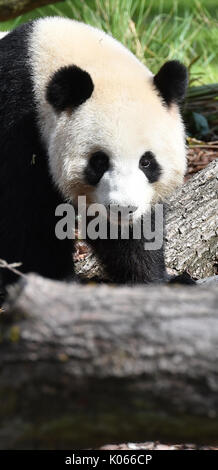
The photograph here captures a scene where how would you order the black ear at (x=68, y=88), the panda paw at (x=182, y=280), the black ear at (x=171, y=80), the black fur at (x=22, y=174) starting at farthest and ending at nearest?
the panda paw at (x=182, y=280)
the black fur at (x=22, y=174)
the black ear at (x=171, y=80)
the black ear at (x=68, y=88)

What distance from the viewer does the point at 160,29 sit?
10812 millimetres

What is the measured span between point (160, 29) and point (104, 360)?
30.2ft

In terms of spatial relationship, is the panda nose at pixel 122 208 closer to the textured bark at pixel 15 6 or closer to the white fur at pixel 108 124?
the white fur at pixel 108 124

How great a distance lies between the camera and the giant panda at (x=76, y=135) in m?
4.45

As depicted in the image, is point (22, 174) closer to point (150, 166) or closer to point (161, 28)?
point (150, 166)

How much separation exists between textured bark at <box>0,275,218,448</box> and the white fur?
76.5 inches

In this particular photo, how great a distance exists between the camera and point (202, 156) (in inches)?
Answer: 310

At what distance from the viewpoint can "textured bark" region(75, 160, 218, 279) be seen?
5957mm

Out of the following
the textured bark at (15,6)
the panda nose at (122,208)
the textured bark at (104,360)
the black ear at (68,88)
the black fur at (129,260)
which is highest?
the textured bark at (15,6)

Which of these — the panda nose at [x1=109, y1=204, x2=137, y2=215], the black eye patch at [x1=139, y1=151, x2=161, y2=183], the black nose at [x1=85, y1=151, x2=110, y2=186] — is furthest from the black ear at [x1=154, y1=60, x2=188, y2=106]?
the panda nose at [x1=109, y1=204, x2=137, y2=215]

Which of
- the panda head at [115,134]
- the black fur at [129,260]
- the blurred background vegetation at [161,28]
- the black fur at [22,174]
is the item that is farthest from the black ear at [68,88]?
the blurred background vegetation at [161,28]

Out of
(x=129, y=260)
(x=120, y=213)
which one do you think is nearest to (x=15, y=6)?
(x=129, y=260)

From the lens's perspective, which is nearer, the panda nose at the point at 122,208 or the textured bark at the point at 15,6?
the panda nose at the point at 122,208

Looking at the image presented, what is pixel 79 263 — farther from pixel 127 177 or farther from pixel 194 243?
pixel 127 177
